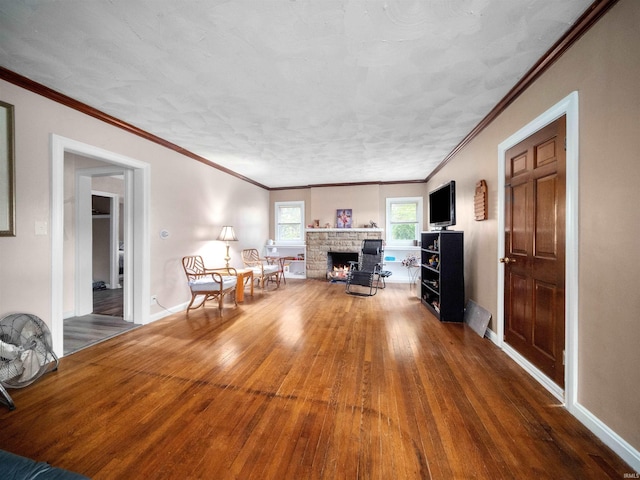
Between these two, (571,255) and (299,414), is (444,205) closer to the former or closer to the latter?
(571,255)

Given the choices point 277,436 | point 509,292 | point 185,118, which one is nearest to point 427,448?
point 277,436

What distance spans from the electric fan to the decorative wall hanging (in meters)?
4.47

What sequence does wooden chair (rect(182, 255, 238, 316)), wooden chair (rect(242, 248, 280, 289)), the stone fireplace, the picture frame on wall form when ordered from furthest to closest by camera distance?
the stone fireplace, wooden chair (rect(242, 248, 280, 289)), wooden chair (rect(182, 255, 238, 316)), the picture frame on wall

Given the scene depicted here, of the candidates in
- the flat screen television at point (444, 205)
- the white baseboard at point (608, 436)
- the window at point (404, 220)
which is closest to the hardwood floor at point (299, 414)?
the white baseboard at point (608, 436)

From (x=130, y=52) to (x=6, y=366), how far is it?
250cm

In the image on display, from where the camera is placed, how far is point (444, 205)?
3.57 metres

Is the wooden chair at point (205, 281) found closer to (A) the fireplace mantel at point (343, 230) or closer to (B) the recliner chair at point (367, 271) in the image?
(B) the recliner chair at point (367, 271)

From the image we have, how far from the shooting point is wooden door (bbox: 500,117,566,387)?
1793mm

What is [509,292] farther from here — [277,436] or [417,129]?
[277,436]

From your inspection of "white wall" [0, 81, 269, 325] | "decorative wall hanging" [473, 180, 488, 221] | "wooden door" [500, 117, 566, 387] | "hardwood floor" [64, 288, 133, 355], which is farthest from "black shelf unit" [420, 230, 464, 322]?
"hardwood floor" [64, 288, 133, 355]

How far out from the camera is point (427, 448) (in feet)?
4.45

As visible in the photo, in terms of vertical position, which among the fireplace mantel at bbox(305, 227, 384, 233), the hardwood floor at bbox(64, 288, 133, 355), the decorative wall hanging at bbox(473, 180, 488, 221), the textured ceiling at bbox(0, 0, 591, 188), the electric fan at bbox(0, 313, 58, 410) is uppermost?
the textured ceiling at bbox(0, 0, 591, 188)

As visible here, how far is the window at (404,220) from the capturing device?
6.23m

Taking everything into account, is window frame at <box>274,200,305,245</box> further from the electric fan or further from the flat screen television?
the electric fan
